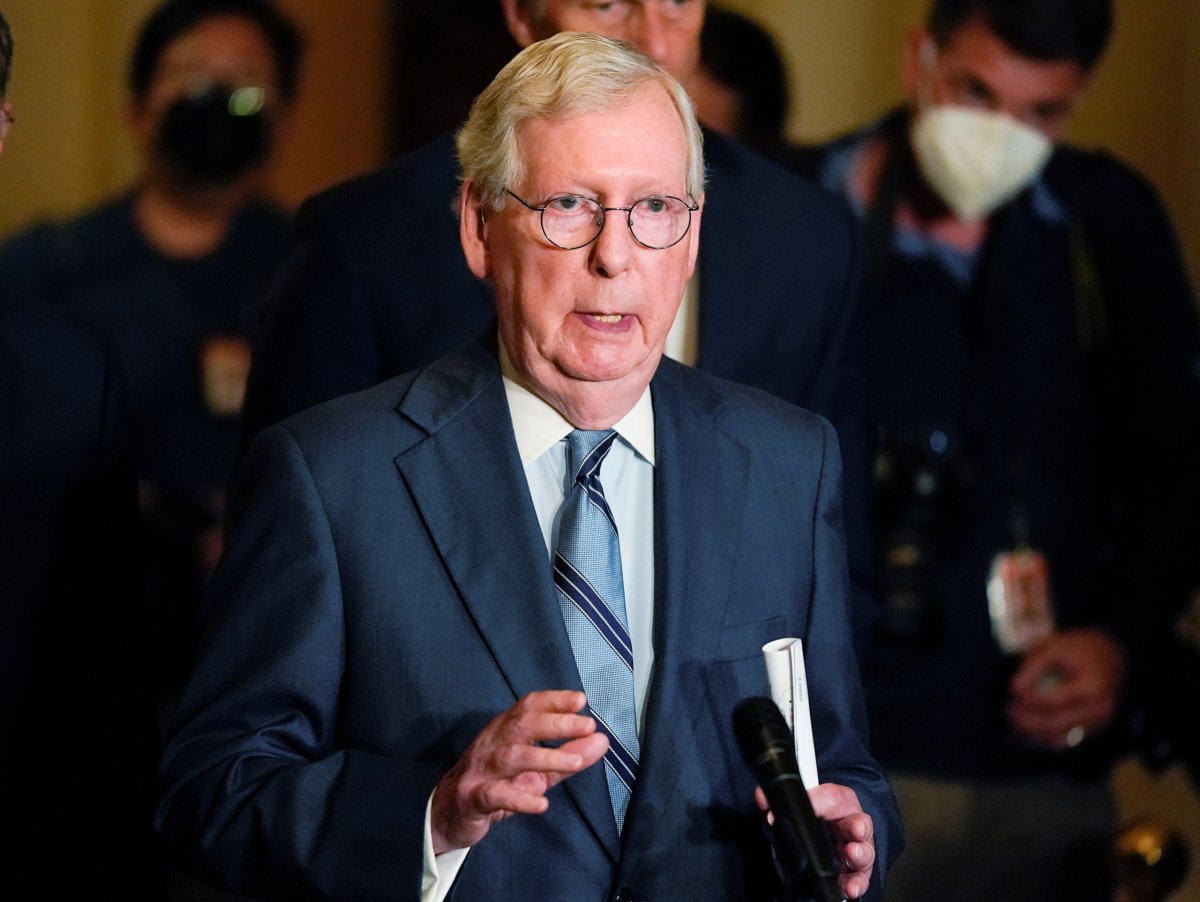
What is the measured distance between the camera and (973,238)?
3561 millimetres

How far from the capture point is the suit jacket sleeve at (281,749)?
1.62 metres

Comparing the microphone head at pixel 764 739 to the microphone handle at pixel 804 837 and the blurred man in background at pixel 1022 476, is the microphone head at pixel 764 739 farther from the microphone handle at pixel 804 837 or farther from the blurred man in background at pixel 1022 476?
the blurred man in background at pixel 1022 476

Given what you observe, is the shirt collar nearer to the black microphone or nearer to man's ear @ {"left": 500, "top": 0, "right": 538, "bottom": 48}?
the black microphone

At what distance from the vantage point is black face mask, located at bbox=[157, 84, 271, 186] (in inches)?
165

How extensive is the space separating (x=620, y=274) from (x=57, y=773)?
2.83ft

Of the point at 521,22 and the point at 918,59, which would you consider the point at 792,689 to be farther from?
the point at 918,59

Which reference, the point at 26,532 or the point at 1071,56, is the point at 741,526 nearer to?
the point at 26,532

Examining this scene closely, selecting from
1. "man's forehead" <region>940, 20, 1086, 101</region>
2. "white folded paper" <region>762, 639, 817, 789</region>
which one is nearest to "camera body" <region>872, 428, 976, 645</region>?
"man's forehead" <region>940, 20, 1086, 101</region>

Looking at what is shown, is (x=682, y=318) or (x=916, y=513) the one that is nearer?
(x=682, y=318)

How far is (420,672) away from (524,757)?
0.28 meters

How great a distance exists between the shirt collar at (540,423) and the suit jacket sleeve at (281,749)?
0.72ft

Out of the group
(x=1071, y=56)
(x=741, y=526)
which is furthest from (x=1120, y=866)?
(x=741, y=526)

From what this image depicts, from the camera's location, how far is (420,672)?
1.72 metres

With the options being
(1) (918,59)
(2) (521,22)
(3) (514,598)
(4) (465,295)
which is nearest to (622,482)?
(3) (514,598)
